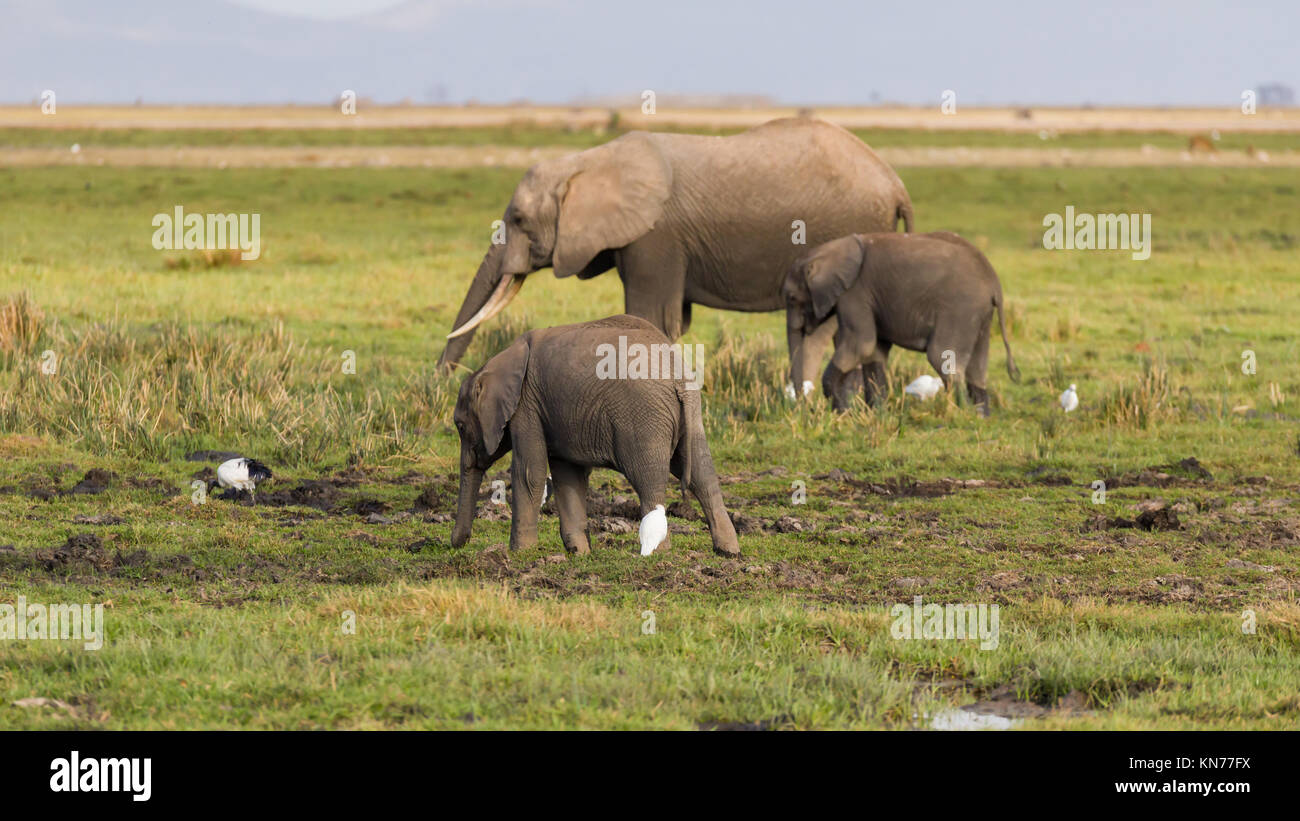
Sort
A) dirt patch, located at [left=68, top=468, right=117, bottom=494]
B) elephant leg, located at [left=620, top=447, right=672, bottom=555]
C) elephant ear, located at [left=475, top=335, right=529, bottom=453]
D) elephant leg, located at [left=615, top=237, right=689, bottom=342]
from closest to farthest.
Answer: elephant leg, located at [left=620, top=447, right=672, bottom=555] < elephant ear, located at [left=475, top=335, right=529, bottom=453] < dirt patch, located at [left=68, top=468, right=117, bottom=494] < elephant leg, located at [left=615, top=237, right=689, bottom=342]

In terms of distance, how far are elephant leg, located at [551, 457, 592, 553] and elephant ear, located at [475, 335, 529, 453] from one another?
399 mm

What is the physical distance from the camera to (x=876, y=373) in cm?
1385

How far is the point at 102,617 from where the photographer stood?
7047 mm

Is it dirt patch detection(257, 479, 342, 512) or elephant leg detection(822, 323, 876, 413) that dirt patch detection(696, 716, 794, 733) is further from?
elephant leg detection(822, 323, 876, 413)

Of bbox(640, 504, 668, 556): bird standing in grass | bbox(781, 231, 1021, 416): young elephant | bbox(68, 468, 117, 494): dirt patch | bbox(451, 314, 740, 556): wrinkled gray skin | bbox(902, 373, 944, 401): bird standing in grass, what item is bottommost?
bbox(640, 504, 668, 556): bird standing in grass

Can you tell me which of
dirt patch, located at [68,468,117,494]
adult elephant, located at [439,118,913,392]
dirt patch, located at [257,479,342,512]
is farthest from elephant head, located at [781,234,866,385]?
dirt patch, located at [68,468,117,494]

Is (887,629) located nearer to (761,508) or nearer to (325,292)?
(761,508)

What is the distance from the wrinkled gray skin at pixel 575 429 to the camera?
26.8 feet

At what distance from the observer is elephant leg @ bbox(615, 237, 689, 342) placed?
13.9m

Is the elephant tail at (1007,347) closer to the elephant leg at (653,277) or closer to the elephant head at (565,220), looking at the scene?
the elephant leg at (653,277)

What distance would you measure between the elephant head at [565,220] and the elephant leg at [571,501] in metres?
4.85

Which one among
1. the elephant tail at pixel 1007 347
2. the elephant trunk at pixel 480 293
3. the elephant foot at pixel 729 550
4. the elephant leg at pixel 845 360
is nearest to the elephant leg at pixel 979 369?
the elephant tail at pixel 1007 347

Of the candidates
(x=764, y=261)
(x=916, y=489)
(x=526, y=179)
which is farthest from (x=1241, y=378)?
(x=526, y=179)

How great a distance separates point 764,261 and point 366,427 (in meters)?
4.17
